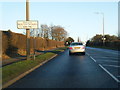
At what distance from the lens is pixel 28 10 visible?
596 inches

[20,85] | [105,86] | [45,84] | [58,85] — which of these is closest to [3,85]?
[20,85]

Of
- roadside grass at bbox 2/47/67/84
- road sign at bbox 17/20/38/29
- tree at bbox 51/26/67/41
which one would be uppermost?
tree at bbox 51/26/67/41

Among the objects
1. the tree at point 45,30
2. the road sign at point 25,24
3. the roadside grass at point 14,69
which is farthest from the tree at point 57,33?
the roadside grass at point 14,69

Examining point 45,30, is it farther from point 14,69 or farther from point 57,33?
point 14,69

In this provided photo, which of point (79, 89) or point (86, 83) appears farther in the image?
point (86, 83)

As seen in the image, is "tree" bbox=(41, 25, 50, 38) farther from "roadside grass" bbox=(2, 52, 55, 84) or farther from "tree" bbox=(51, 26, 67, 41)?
"roadside grass" bbox=(2, 52, 55, 84)

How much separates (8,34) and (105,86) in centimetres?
1364

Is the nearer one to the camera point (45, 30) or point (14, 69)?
point (14, 69)

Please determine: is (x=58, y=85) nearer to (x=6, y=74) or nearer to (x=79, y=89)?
(x=79, y=89)

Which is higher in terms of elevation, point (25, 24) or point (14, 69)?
point (25, 24)

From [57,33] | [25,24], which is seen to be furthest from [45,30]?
[25,24]

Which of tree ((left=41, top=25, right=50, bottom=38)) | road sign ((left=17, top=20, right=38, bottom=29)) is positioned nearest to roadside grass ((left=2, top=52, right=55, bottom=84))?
road sign ((left=17, top=20, right=38, bottom=29))

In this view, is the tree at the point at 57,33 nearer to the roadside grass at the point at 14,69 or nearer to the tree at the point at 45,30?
the tree at the point at 45,30

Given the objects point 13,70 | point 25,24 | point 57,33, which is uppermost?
point 57,33
